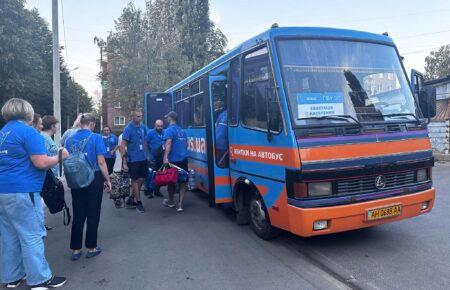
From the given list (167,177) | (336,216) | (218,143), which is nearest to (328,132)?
(336,216)

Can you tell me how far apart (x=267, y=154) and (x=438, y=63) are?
52044 mm

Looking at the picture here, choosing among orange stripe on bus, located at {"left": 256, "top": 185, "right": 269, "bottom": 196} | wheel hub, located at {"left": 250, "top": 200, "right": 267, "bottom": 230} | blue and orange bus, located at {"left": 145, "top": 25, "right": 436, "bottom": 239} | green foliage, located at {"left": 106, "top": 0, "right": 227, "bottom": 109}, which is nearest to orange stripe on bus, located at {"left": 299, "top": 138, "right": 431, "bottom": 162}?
blue and orange bus, located at {"left": 145, "top": 25, "right": 436, "bottom": 239}

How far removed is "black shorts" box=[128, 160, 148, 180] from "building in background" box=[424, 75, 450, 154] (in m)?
14.6

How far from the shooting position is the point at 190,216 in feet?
24.4

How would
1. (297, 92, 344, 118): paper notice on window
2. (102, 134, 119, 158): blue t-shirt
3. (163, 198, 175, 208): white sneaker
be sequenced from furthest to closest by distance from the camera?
1. (102, 134, 119, 158): blue t-shirt
2. (163, 198, 175, 208): white sneaker
3. (297, 92, 344, 118): paper notice on window

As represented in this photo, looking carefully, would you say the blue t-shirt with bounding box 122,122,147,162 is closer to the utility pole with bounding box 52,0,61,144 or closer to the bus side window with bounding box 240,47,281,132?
the bus side window with bounding box 240,47,281,132

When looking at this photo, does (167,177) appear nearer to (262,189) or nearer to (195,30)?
(262,189)

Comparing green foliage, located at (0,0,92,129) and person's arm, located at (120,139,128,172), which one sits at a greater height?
green foliage, located at (0,0,92,129)

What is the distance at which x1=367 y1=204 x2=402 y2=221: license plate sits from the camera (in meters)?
4.72

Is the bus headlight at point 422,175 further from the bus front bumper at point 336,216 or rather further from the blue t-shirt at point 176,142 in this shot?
the blue t-shirt at point 176,142

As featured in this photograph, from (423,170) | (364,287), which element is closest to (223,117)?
(423,170)

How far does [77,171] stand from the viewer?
4.80 metres

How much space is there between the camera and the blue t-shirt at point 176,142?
779 cm

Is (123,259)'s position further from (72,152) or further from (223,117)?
(223,117)
